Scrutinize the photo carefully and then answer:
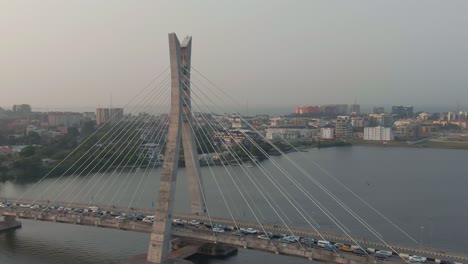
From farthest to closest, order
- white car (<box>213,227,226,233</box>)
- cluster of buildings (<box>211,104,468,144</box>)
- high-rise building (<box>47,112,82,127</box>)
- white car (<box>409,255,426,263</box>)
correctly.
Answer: high-rise building (<box>47,112,82,127</box>) < cluster of buildings (<box>211,104,468,144</box>) < white car (<box>213,227,226,233</box>) < white car (<box>409,255,426,263</box>)

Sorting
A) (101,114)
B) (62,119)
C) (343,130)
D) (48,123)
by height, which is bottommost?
(343,130)

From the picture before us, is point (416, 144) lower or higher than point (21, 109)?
lower

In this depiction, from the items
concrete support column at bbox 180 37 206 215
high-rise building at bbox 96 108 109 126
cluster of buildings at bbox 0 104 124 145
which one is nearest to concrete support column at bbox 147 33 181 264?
concrete support column at bbox 180 37 206 215

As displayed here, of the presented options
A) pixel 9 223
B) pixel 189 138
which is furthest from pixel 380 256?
pixel 9 223

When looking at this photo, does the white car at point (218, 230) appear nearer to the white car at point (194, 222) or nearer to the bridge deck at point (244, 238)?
the bridge deck at point (244, 238)

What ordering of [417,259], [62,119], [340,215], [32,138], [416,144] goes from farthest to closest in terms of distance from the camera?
1. [62,119]
2. [416,144]
3. [32,138]
4. [340,215]
5. [417,259]

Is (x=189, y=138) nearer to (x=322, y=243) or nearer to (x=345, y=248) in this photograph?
(x=322, y=243)

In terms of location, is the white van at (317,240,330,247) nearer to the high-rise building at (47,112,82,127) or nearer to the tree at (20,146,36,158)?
the tree at (20,146,36,158)

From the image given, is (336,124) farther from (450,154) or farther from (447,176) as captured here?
(447,176)
